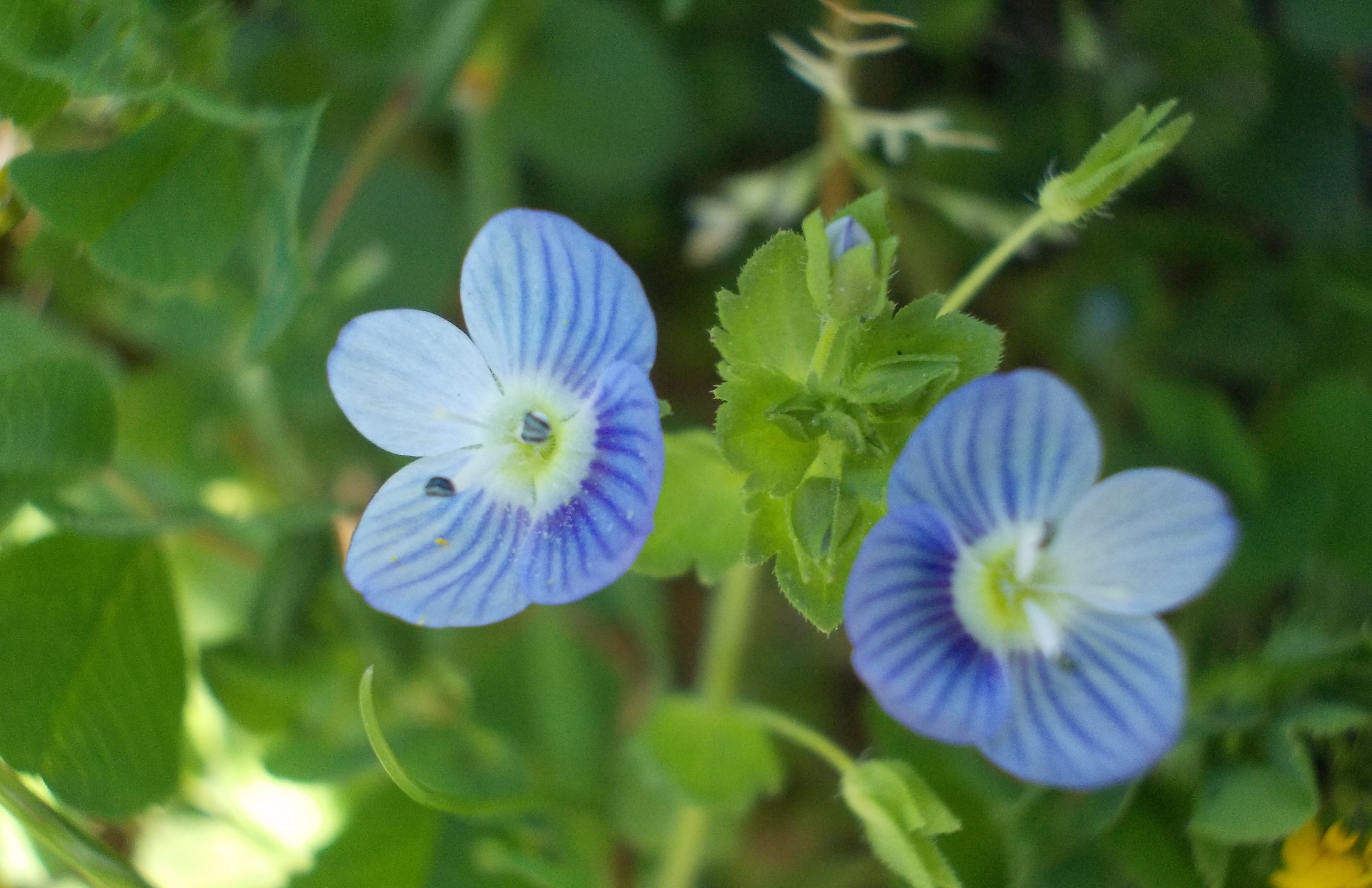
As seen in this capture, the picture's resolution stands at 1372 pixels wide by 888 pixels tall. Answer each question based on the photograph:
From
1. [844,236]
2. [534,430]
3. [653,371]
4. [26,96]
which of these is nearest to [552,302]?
[534,430]

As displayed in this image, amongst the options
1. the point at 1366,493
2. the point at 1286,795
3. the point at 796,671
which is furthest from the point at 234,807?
the point at 1366,493

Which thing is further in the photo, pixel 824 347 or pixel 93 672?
pixel 93 672

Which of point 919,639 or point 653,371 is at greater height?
point 653,371

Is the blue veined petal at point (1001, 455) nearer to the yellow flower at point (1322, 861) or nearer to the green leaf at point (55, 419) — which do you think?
the yellow flower at point (1322, 861)

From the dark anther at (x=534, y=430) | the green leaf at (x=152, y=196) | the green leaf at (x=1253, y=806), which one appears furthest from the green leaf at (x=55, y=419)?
the green leaf at (x=1253, y=806)

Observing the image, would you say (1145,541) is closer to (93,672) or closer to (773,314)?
(773,314)
